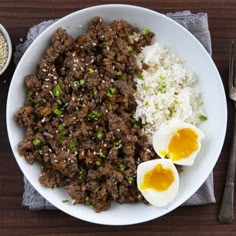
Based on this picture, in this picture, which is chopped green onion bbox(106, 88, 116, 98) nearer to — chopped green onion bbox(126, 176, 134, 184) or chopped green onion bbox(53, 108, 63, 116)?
chopped green onion bbox(53, 108, 63, 116)

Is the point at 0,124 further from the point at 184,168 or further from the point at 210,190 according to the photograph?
the point at 210,190

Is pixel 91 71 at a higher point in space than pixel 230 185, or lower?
higher

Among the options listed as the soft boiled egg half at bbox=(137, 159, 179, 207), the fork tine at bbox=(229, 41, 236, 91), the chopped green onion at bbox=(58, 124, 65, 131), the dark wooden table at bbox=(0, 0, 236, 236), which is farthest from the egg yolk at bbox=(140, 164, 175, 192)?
the fork tine at bbox=(229, 41, 236, 91)

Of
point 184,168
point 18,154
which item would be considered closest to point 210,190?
point 184,168

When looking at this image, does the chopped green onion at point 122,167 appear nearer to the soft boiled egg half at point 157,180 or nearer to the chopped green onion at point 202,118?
the soft boiled egg half at point 157,180

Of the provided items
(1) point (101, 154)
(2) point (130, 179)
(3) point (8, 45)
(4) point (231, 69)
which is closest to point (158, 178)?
(2) point (130, 179)

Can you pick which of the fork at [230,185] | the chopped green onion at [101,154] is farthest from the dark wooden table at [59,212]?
the chopped green onion at [101,154]

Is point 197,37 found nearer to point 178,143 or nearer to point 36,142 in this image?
point 178,143
